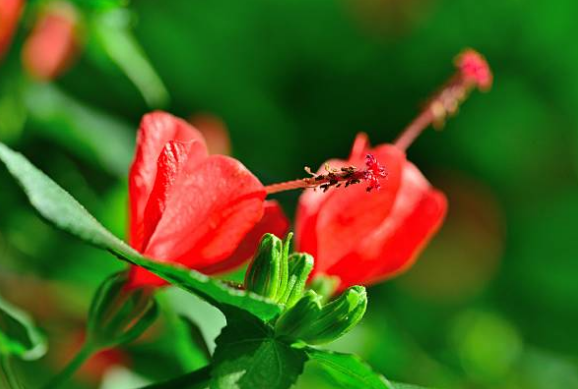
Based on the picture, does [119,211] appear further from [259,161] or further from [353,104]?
[353,104]

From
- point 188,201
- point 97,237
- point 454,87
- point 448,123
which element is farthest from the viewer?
point 448,123

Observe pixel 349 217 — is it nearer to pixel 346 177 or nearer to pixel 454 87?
pixel 346 177

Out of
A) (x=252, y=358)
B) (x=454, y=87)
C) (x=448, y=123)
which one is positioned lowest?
(x=252, y=358)

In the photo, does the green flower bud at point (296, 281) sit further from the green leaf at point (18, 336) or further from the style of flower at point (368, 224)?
the green leaf at point (18, 336)

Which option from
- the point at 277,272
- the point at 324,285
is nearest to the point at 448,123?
the point at 324,285

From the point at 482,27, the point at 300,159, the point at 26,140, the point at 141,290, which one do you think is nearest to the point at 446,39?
the point at 482,27

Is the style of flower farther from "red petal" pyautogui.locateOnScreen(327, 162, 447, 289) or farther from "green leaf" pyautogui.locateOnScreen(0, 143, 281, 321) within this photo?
"green leaf" pyautogui.locateOnScreen(0, 143, 281, 321)
